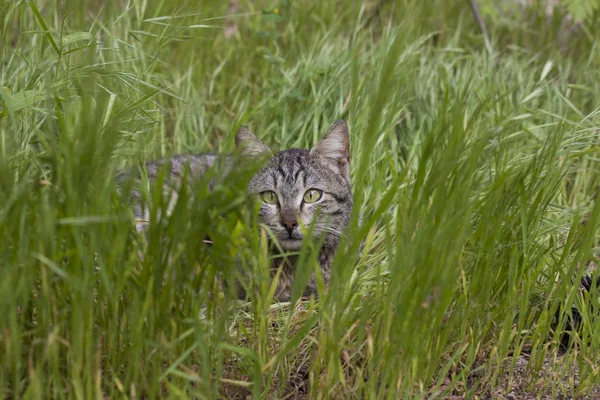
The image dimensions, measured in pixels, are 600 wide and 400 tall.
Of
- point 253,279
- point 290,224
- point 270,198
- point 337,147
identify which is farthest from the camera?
point 337,147

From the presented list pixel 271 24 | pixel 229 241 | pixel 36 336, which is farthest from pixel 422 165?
pixel 271 24

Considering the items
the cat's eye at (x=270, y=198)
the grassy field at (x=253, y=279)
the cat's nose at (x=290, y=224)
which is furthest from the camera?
the cat's eye at (x=270, y=198)

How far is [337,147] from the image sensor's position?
130 inches

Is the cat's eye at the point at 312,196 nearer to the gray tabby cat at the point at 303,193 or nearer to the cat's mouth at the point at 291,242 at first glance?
the gray tabby cat at the point at 303,193

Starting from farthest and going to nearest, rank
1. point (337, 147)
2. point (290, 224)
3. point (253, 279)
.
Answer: point (337, 147), point (290, 224), point (253, 279)

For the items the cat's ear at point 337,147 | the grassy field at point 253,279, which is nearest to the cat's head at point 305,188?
the cat's ear at point 337,147

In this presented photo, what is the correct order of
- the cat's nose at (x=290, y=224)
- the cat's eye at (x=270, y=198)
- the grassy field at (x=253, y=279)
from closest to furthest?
the grassy field at (x=253, y=279), the cat's nose at (x=290, y=224), the cat's eye at (x=270, y=198)

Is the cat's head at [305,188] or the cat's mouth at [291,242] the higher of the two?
the cat's head at [305,188]

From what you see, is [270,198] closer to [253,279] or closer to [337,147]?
[337,147]

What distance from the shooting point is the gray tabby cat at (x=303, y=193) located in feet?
10.0

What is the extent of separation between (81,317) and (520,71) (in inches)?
136

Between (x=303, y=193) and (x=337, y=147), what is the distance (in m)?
0.29

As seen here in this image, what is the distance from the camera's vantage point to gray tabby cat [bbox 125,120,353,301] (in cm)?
306

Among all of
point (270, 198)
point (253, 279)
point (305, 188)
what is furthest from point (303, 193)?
point (253, 279)
